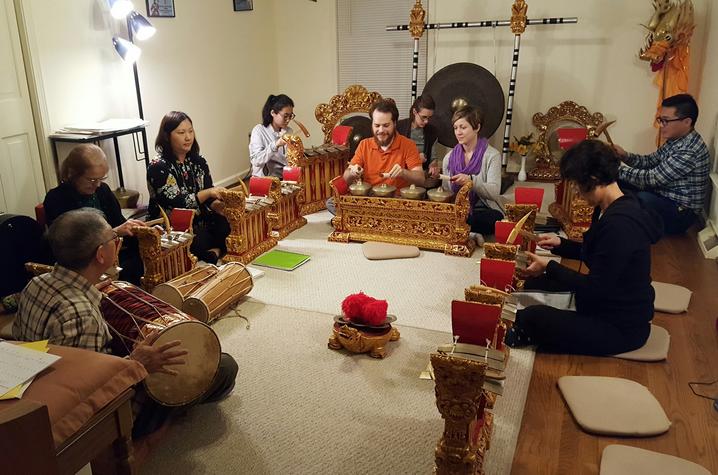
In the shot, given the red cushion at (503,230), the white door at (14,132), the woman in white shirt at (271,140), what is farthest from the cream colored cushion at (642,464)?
the white door at (14,132)

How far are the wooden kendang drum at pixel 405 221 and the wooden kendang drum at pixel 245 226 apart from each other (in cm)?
48

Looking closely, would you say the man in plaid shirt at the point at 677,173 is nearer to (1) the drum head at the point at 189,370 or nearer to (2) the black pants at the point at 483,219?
(2) the black pants at the point at 483,219

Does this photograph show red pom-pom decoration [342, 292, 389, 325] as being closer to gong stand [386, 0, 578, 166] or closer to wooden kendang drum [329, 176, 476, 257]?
wooden kendang drum [329, 176, 476, 257]

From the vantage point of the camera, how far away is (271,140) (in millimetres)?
4641

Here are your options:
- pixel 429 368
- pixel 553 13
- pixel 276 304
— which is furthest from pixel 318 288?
pixel 553 13

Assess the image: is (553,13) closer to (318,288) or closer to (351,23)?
(351,23)

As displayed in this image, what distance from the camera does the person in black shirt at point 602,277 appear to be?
2285 mm

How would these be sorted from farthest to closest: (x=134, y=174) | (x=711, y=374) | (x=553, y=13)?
(x=553, y=13) → (x=134, y=174) → (x=711, y=374)

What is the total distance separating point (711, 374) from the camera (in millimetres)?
2441

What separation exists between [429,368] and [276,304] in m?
0.99

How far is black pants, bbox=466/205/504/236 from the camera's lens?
4008 mm

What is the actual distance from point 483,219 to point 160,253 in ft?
7.08

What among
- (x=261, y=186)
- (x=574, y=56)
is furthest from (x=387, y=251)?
(x=574, y=56)

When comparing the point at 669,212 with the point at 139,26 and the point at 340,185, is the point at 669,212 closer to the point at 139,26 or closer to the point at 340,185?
the point at 340,185
